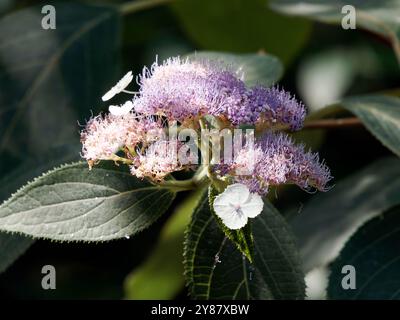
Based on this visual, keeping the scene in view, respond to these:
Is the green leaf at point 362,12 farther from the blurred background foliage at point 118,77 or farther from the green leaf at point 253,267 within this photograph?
the green leaf at point 253,267

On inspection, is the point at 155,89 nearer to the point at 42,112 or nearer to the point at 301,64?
the point at 42,112

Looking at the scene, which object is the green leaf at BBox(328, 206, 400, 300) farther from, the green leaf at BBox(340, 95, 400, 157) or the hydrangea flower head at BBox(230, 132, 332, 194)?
the hydrangea flower head at BBox(230, 132, 332, 194)

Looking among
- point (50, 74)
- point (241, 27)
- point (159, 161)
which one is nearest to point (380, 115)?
point (159, 161)

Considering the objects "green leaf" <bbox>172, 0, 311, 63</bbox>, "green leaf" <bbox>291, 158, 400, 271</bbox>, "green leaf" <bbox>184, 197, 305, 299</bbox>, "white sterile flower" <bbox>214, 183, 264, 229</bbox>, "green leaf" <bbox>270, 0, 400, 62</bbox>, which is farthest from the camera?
"green leaf" <bbox>172, 0, 311, 63</bbox>

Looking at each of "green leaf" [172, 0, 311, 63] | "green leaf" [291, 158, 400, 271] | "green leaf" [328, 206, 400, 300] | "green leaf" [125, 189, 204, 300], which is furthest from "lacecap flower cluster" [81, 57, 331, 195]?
"green leaf" [172, 0, 311, 63]

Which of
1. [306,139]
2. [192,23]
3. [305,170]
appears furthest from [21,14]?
[305,170]

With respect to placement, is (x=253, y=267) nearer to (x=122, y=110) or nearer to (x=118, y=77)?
(x=122, y=110)
